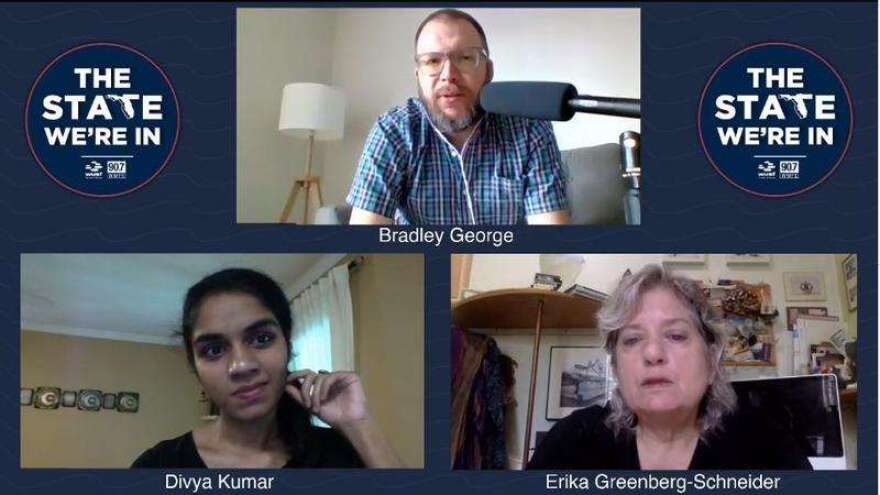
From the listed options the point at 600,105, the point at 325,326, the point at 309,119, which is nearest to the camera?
the point at 600,105


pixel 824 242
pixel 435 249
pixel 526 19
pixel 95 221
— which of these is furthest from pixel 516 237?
pixel 95 221

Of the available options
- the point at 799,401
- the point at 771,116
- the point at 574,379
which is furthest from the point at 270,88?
the point at 799,401

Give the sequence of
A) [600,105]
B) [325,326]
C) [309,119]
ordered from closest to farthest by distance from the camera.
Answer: [600,105] < [309,119] < [325,326]

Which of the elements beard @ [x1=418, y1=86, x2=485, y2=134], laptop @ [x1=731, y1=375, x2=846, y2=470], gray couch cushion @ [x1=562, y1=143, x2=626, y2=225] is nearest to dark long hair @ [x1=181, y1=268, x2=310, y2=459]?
beard @ [x1=418, y1=86, x2=485, y2=134]

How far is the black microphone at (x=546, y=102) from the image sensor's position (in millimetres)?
1574

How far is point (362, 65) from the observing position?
176 centimetres

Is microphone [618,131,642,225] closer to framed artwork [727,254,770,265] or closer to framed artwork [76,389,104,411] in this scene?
framed artwork [727,254,770,265]

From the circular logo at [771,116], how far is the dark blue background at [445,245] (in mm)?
18

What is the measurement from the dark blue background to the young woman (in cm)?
4

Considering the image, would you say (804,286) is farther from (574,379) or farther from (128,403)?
(128,403)

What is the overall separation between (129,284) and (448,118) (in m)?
0.54

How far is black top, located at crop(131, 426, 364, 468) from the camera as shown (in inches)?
72.3

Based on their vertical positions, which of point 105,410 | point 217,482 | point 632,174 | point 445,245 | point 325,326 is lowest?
point 217,482

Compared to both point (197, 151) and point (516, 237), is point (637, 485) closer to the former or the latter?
point (516, 237)
